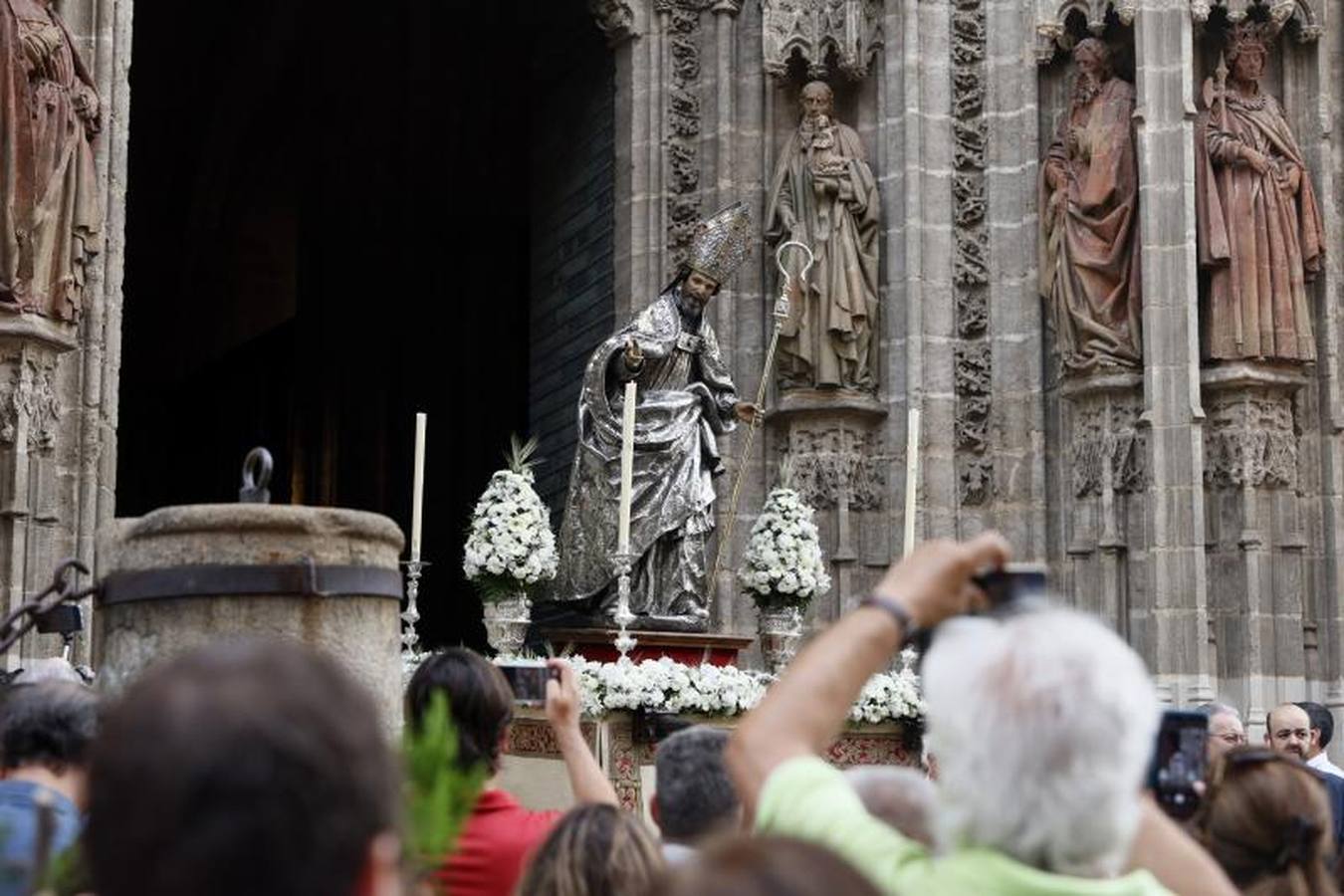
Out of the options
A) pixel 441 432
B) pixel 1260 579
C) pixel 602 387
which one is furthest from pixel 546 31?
pixel 1260 579

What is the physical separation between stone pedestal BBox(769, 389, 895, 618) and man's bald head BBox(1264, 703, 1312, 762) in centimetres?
584

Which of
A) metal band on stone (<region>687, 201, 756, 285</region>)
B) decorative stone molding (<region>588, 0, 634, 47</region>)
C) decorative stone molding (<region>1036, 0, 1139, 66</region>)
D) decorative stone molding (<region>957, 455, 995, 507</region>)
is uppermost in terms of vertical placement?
decorative stone molding (<region>588, 0, 634, 47</region>)

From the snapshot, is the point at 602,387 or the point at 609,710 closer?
the point at 609,710

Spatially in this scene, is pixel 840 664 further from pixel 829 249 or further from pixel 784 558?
pixel 829 249

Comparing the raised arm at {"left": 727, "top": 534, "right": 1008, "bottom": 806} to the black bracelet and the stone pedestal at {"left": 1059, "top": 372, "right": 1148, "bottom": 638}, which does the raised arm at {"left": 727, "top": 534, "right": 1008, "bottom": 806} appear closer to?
the black bracelet

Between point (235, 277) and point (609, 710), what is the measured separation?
14.2 m

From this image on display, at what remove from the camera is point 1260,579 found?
13.9 meters

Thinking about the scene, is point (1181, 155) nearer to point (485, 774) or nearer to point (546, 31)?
point (546, 31)

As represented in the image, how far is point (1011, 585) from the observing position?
109 inches

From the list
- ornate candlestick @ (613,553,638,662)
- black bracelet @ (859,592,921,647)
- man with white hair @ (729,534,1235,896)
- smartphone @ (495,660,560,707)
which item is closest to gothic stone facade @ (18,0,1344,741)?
ornate candlestick @ (613,553,638,662)

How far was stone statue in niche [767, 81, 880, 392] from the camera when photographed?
14672 mm

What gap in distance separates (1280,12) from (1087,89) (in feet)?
4.37

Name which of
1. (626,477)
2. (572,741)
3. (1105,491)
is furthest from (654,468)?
(572,741)

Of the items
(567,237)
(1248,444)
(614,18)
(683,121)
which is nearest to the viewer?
(1248,444)
